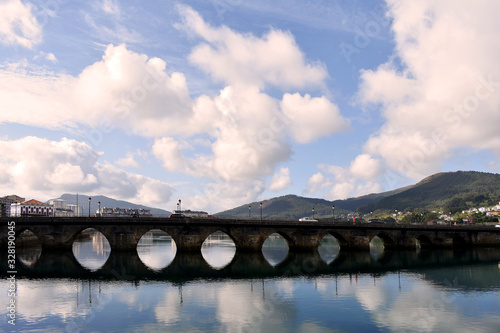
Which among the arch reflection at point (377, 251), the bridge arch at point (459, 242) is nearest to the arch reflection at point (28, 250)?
the arch reflection at point (377, 251)

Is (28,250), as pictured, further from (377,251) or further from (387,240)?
(387,240)

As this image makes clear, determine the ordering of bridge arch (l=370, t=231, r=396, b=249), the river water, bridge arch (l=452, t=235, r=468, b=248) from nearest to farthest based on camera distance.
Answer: the river water, bridge arch (l=370, t=231, r=396, b=249), bridge arch (l=452, t=235, r=468, b=248)

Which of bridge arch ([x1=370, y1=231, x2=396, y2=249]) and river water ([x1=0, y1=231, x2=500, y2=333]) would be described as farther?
bridge arch ([x1=370, y1=231, x2=396, y2=249])

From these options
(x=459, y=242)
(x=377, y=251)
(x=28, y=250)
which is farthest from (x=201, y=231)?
(x=459, y=242)

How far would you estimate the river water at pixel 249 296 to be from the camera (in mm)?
30234

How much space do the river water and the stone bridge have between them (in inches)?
195

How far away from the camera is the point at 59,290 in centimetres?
4300

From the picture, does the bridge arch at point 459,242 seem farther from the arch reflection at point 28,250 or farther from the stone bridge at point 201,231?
the arch reflection at point 28,250

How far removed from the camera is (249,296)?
40.6 metres

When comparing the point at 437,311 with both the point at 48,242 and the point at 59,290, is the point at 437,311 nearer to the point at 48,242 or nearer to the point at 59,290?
the point at 59,290

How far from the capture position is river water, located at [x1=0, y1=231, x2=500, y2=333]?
30.2 m

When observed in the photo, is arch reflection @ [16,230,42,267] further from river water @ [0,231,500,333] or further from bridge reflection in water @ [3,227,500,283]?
river water @ [0,231,500,333]

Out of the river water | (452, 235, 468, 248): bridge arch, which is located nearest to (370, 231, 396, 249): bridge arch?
the river water

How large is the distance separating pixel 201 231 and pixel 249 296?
36.4 metres
